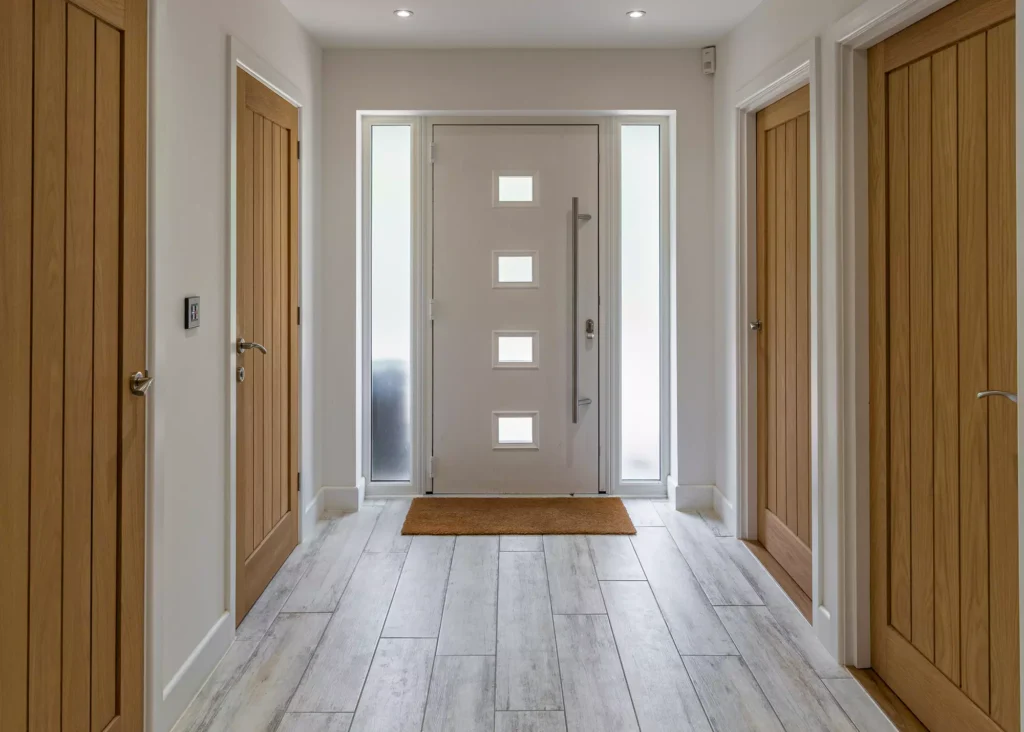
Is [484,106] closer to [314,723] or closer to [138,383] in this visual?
[138,383]

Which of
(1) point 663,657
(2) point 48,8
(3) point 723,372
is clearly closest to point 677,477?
(3) point 723,372

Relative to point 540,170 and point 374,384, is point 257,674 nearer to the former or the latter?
point 374,384

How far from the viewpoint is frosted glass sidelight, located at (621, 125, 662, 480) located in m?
4.39

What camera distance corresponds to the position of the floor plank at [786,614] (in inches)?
98.2

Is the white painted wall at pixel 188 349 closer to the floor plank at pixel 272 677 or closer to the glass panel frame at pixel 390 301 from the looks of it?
the floor plank at pixel 272 677

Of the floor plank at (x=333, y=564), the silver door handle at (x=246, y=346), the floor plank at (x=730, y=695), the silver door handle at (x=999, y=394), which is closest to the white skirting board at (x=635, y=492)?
the floor plank at (x=333, y=564)

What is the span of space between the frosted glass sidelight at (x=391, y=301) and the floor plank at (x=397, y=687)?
186cm

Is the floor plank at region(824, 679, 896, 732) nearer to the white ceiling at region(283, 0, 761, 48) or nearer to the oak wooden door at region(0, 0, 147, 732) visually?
the oak wooden door at region(0, 0, 147, 732)

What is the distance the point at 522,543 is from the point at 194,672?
5.51 ft

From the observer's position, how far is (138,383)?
6.29ft

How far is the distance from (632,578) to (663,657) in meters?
0.72

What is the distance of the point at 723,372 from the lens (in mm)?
4043

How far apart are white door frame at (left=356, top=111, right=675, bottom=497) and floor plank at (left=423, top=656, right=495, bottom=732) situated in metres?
1.98

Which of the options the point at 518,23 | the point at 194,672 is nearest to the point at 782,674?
the point at 194,672
